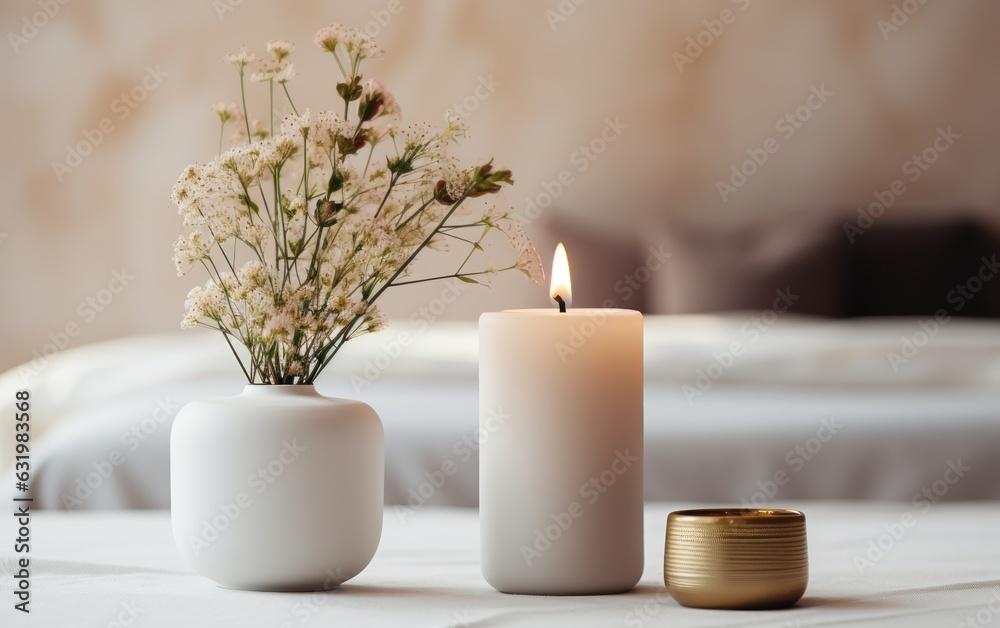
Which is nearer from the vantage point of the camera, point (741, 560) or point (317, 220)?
point (741, 560)

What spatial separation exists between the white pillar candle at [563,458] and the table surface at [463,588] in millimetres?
23

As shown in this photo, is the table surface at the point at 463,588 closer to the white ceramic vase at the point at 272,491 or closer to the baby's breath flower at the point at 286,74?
the white ceramic vase at the point at 272,491

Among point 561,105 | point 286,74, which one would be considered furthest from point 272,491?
point 561,105

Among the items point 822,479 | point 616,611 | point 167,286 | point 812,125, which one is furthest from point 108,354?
point 812,125

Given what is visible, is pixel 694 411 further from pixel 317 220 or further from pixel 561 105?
pixel 561 105

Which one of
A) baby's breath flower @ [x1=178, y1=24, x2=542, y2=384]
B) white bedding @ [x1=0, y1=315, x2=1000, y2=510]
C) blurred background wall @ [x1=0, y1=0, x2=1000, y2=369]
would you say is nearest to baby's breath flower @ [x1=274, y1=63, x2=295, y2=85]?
baby's breath flower @ [x1=178, y1=24, x2=542, y2=384]

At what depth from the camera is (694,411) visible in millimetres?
1674

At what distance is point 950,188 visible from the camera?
3.08 m

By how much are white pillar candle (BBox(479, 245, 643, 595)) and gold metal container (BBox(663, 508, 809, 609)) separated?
8 centimetres

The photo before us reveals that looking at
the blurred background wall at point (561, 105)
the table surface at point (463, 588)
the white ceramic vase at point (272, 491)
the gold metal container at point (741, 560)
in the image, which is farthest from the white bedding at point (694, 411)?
the blurred background wall at point (561, 105)

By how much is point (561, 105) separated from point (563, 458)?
2.46 metres

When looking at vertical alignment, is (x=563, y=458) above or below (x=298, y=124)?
below

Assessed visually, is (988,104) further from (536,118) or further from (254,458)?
(254,458)

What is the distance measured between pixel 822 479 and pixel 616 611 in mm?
959
